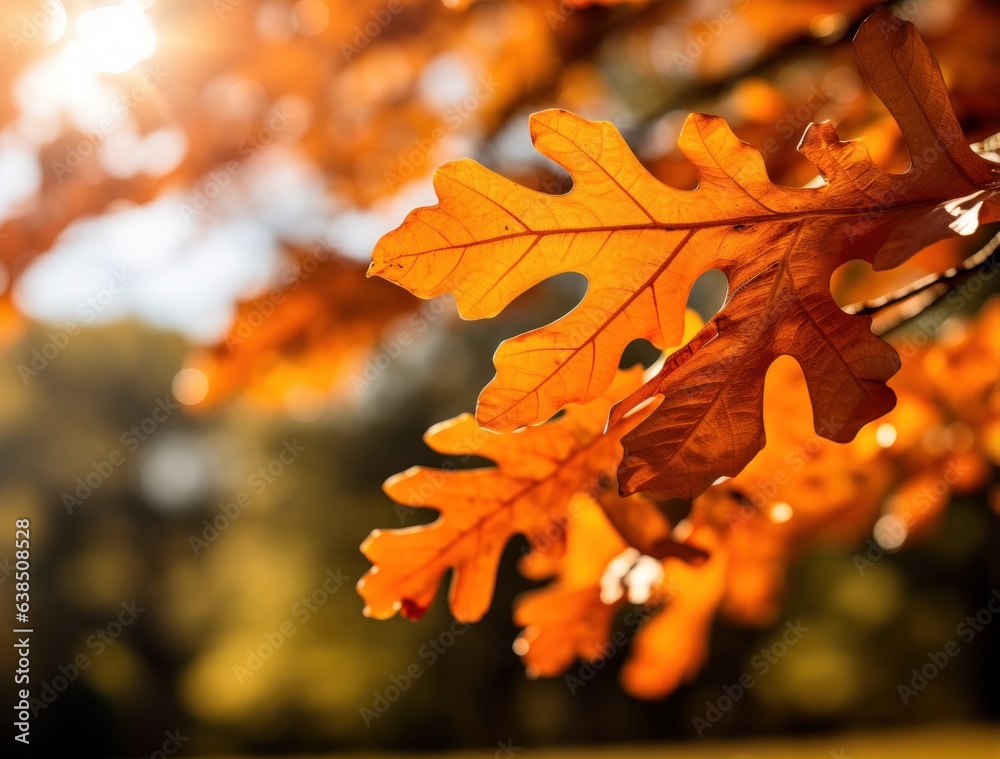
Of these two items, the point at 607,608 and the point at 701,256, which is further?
the point at 607,608

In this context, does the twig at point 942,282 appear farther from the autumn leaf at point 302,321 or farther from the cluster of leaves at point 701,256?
the autumn leaf at point 302,321

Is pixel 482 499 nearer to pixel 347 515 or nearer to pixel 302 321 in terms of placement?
pixel 302 321

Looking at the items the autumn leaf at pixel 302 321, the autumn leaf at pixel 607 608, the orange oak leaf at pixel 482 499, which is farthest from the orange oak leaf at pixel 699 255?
the autumn leaf at pixel 302 321

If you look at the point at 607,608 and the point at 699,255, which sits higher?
the point at 699,255

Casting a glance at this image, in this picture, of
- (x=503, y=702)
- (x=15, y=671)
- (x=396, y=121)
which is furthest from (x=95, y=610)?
(x=396, y=121)

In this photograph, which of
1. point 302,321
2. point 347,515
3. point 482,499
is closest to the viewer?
point 482,499

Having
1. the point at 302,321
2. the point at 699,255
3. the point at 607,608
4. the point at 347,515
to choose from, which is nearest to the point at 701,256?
the point at 699,255
